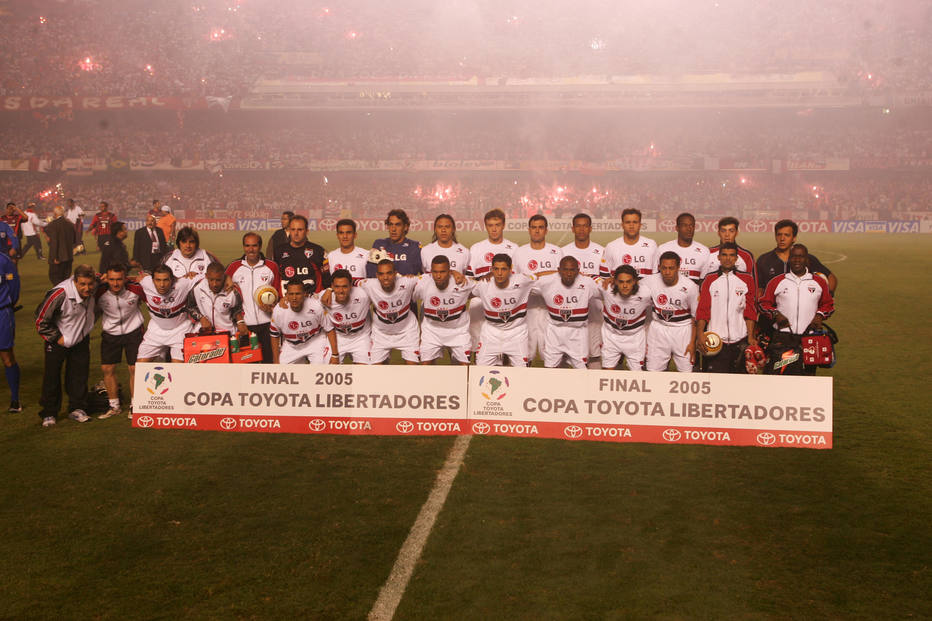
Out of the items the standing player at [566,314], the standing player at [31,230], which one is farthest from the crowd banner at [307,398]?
the standing player at [31,230]

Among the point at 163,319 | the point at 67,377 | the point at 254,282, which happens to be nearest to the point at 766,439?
the point at 254,282

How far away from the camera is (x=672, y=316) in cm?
823

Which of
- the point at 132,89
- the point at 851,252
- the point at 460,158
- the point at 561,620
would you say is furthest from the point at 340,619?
the point at 132,89

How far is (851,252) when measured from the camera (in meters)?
27.9

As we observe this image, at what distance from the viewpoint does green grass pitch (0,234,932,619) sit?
174 inches

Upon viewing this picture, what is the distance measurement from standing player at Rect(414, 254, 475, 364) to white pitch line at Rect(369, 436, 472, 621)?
1.77 meters

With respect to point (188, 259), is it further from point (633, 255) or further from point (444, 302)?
point (633, 255)

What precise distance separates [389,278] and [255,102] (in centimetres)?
4957

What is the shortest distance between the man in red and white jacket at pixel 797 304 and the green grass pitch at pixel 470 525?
1153 mm

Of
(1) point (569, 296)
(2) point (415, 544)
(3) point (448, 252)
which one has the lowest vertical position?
(2) point (415, 544)

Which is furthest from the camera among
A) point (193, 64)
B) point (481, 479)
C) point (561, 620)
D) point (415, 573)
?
point (193, 64)

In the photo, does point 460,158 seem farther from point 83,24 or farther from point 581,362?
point 581,362

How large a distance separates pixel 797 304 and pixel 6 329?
9.13 meters

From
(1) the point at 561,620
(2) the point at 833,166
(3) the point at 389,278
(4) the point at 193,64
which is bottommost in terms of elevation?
(1) the point at 561,620
